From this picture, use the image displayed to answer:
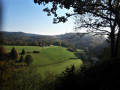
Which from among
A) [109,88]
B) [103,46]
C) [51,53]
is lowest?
[51,53]

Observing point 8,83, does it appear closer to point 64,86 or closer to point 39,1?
point 64,86

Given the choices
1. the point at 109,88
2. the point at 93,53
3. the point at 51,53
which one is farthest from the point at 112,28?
the point at 51,53

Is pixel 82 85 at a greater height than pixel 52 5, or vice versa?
pixel 52 5

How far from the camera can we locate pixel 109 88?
2.24 m

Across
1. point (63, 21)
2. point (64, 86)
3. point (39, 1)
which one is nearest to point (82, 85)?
point (64, 86)

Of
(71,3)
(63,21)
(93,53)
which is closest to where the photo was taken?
(71,3)

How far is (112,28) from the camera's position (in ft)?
22.7

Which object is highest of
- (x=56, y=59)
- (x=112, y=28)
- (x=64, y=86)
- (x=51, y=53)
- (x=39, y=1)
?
(x=39, y=1)

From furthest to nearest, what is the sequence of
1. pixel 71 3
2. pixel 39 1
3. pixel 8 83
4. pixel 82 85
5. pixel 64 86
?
1. pixel 8 83
2. pixel 71 3
3. pixel 39 1
4. pixel 64 86
5. pixel 82 85

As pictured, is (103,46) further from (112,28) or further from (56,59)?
(56,59)

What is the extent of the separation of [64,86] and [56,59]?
32.2m

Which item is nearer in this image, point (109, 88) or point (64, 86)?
point (109, 88)

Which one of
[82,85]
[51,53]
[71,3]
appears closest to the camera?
[82,85]

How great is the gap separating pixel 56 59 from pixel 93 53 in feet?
75.4
